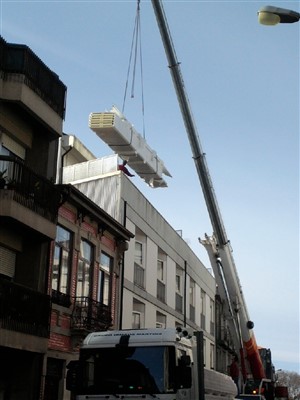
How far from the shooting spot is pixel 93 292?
76.1 ft

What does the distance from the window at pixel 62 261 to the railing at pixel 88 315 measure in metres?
0.80

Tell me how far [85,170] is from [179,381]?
17.3 m

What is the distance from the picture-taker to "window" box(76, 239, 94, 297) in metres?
22.4

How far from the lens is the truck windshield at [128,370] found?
12.8 metres

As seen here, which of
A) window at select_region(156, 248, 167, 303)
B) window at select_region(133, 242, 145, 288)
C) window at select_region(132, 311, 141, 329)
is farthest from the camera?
window at select_region(156, 248, 167, 303)

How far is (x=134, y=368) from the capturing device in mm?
12977

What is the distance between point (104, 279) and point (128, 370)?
11.9m

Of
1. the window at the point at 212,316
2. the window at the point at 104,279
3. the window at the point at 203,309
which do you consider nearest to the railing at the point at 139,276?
the window at the point at 104,279

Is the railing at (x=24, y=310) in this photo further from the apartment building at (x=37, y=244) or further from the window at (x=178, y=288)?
the window at (x=178, y=288)

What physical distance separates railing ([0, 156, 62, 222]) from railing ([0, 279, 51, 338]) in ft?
7.58

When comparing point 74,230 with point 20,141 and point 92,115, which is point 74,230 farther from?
point 92,115

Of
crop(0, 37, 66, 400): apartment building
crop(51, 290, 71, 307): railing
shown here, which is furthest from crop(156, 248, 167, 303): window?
crop(0, 37, 66, 400): apartment building

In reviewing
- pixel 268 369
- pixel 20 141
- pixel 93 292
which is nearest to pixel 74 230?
pixel 93 292

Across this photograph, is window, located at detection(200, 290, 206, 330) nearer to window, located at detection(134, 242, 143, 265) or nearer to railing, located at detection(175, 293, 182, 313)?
railing, located at detection(175, 293, 182, 313)
